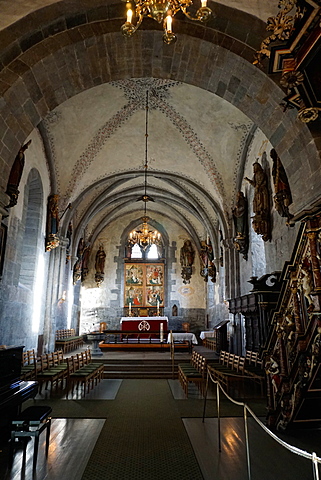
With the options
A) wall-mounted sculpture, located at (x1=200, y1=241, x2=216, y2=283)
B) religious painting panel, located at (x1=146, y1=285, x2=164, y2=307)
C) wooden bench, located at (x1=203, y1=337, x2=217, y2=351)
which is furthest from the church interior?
religious painting panel, located at (x1=146, y1=285, x2=164, y2=307)

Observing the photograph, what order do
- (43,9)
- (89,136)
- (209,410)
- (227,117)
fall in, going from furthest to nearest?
(89,136)
(227,117)
(209,410)
(43,9)

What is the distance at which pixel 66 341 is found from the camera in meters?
13.8

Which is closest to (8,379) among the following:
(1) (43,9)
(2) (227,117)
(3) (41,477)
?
(3) (41,477)

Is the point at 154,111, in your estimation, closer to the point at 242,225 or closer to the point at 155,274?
the point at 242,225

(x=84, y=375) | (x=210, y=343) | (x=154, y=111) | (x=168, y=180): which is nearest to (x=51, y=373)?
(x=84, y=375)

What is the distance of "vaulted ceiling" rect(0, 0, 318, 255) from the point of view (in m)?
5.83

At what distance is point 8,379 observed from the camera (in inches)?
175

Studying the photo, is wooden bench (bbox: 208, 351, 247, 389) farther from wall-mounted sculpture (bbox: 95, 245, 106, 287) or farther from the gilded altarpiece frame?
wall-mounted sculpture (bbox: 95, 245, 106, 287)

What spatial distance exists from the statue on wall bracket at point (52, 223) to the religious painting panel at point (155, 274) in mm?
10060

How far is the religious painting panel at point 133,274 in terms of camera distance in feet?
69.9

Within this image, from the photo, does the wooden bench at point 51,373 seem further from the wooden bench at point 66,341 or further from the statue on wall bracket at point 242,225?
the statue on wall bracket at point 242,225

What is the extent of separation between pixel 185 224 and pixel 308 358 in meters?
16.8

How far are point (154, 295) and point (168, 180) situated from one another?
8.34m

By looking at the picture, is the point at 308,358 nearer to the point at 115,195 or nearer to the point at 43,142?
the point at 43,142
